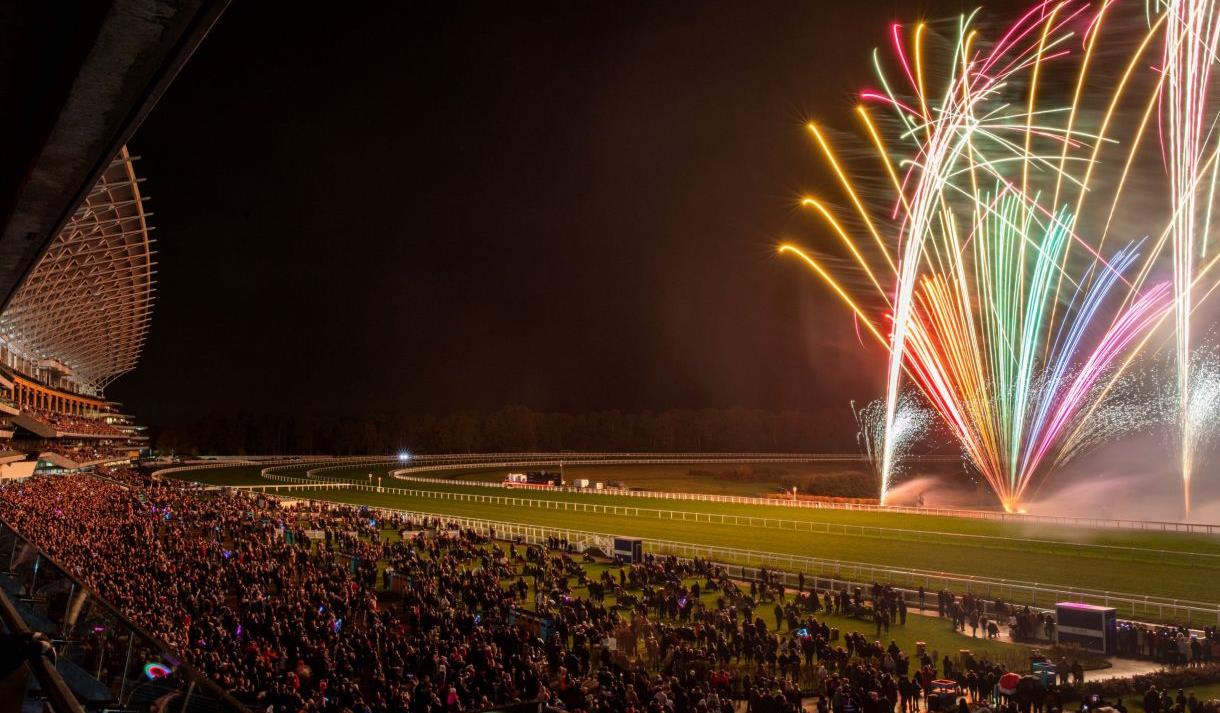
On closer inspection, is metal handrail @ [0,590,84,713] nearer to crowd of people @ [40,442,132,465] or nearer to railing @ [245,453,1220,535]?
railing @ [245,453,1220,535]

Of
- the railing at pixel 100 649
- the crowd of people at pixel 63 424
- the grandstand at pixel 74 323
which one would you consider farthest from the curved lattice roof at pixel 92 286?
the railing at pixel 100 649

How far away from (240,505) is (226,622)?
30056mm

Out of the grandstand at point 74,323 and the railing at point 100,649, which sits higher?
the grandstand at point 74,323

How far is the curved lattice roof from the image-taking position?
152 feet

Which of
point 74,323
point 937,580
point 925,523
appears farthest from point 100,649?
point 74,323

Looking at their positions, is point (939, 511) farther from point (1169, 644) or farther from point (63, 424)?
point (63, 424)

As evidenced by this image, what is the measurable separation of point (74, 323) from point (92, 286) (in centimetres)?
1429

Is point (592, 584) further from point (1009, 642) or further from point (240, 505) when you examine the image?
point (240, 505)

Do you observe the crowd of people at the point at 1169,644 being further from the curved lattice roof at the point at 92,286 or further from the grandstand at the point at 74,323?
the curved lattice roof at the point at 92,286

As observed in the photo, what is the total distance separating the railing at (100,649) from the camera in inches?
159

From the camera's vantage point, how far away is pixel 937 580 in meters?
26.6

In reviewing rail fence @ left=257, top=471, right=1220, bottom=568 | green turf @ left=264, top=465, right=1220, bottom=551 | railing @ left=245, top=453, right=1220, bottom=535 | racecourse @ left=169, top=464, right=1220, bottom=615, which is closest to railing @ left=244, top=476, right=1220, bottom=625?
racecourse @ left=169, top=464, right=1220, bottom=615

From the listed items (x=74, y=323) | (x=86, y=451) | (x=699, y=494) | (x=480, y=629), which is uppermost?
(x=74, y=323)

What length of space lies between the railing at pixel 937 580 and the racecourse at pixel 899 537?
8.34 ft
